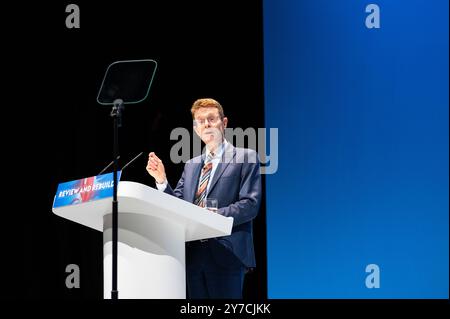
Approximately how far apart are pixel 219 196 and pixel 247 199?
5.5 inches

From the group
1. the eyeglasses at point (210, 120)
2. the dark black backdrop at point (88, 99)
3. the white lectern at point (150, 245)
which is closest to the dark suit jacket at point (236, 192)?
the eyeglasses at point (210, 120)

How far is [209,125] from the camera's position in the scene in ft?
11.8

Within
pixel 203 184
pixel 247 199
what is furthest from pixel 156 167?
pixel 247 199

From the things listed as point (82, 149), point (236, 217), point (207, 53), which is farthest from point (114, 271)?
point (207, 53)

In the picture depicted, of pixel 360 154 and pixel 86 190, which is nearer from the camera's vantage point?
pixel 86 190

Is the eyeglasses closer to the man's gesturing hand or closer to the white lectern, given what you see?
the man's gesturing hand

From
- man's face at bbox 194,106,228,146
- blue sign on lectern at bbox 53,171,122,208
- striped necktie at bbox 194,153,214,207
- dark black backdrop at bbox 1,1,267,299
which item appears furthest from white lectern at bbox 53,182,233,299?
dark black backdrop at bbox 1,1,267,299

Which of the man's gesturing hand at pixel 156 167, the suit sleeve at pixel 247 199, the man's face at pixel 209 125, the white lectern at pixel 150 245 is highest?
the man's face at pixel 209 125

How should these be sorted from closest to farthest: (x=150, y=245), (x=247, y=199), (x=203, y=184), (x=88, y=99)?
1. (x=150, y=245)
2. (x=247, y=199)
3. (x=203, y=184)
4. (x=88, y=99)

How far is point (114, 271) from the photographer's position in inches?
104

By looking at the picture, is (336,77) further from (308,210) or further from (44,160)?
(44,160)

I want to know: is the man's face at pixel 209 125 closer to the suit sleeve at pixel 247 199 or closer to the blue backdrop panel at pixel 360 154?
the suit sleeve at pixel 247 199

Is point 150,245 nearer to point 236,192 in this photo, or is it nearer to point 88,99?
point 236,192

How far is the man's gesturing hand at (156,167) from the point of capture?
320 cm
